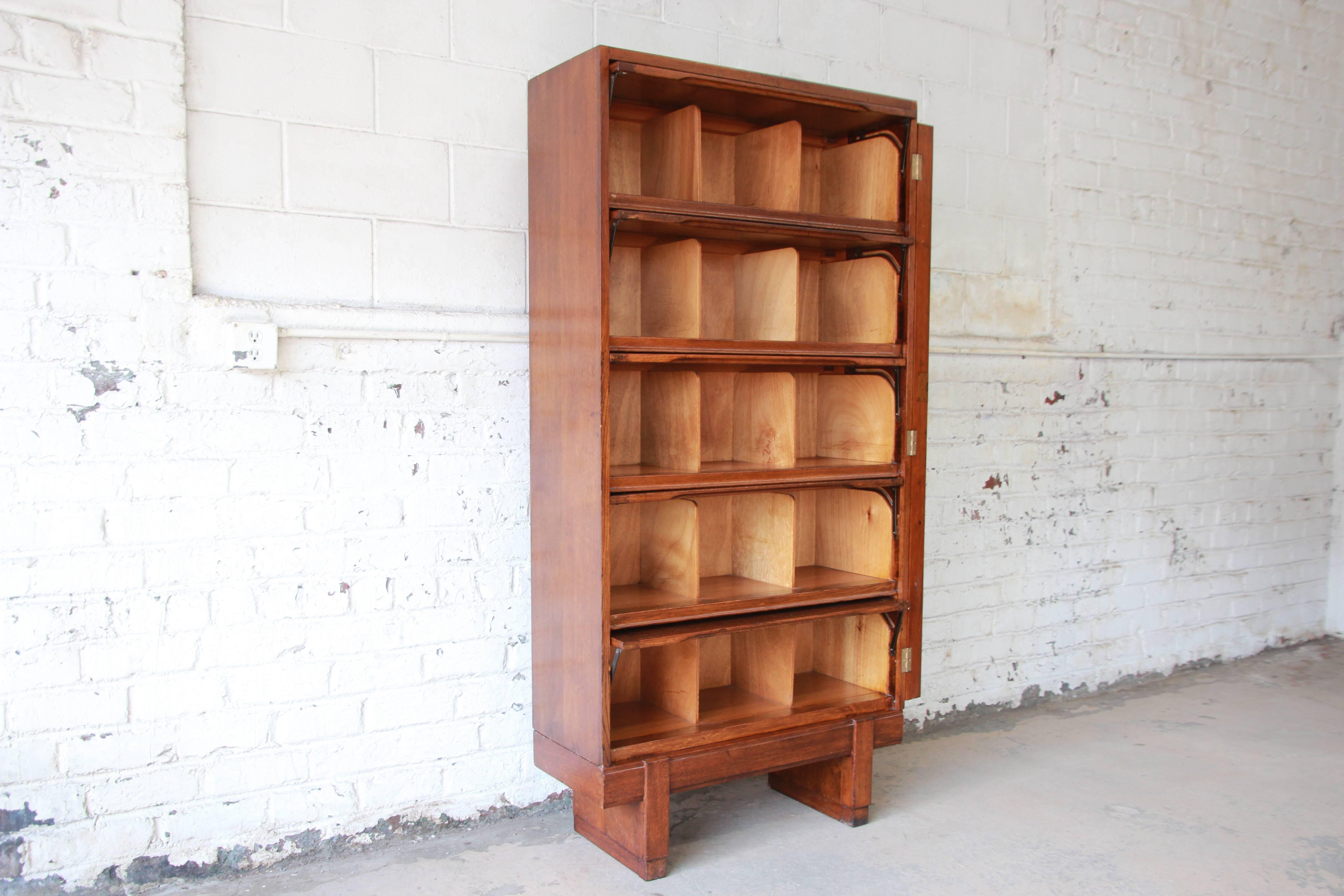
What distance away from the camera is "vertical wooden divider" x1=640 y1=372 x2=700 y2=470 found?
2.61 m

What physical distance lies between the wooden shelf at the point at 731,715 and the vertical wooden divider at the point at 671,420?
67cm

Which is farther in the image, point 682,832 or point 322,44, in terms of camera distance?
point 682,832

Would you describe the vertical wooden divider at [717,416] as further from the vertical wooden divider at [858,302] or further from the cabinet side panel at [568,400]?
the cabinet side panel at [568,400]

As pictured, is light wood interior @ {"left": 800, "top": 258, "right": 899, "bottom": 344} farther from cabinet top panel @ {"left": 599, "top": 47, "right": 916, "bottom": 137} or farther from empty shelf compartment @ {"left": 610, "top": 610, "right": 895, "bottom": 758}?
empty shelf compartment @ {"left": 610, "top": 610, "right": 895, "bottom": 758}

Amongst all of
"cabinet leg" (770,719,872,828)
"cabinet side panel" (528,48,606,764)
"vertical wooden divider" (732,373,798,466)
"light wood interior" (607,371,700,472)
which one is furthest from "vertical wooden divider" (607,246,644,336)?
"cabinet leg" (770,719,872,828)

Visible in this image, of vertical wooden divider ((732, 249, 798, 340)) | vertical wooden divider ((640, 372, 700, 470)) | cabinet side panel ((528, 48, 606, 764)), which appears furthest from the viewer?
vertical wooden divider ((732, 249, 798, 340))

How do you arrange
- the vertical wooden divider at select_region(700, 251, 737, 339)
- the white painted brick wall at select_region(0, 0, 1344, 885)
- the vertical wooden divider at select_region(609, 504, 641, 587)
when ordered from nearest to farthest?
the white painted brick wall at select_region(0, 0, 1344, 885)
the vertical wooden divider at select_region(609, 504, 641, 587)
the vertical wooden divider at select_region(700, 251, 737, 339)

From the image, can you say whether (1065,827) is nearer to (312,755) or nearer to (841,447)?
(841,447)

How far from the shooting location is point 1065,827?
2906 mm

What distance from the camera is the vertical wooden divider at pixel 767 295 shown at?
2748 millimetres

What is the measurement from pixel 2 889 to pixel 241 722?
22.6 inches

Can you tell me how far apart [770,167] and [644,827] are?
176 centimetres

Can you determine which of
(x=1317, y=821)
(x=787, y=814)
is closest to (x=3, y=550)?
(x=787, y=814)

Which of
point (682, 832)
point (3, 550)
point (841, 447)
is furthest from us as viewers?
point (841, 447)
